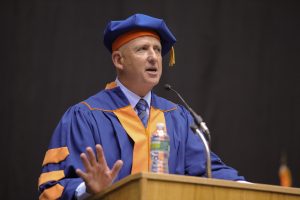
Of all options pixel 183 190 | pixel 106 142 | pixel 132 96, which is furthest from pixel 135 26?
pixel 183 190

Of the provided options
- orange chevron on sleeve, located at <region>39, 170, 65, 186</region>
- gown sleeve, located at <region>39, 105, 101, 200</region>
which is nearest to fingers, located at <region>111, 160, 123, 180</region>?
gown sleeve, located at <region>39, 105, 101, 200</region>

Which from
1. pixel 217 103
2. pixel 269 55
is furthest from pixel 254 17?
pixel 217 103

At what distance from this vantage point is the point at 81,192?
140 inches

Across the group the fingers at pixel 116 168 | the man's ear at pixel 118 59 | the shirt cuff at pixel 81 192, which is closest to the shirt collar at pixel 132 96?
the man's ear at pixel 118 59

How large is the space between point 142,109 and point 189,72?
4.10ft

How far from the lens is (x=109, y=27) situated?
14.3ft

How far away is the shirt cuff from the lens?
11.6ft

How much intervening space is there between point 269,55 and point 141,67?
5.58 feet

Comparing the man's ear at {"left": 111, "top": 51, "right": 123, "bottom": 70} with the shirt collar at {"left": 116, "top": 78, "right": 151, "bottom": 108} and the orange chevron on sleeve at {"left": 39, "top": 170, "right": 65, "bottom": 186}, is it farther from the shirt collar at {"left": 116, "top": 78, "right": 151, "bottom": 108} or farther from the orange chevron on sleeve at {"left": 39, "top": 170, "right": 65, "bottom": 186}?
the orange chevron on sleeve at {"left": 39, "top": 170, "right": 65, "bottom": 186}

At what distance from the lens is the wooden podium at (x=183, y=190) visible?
118 inches

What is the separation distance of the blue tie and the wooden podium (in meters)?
0.89

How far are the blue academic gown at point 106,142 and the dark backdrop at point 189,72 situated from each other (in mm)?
866

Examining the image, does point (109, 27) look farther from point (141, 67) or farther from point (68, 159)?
point (68, 159)

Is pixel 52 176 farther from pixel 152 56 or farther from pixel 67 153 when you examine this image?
pixel 152 56
